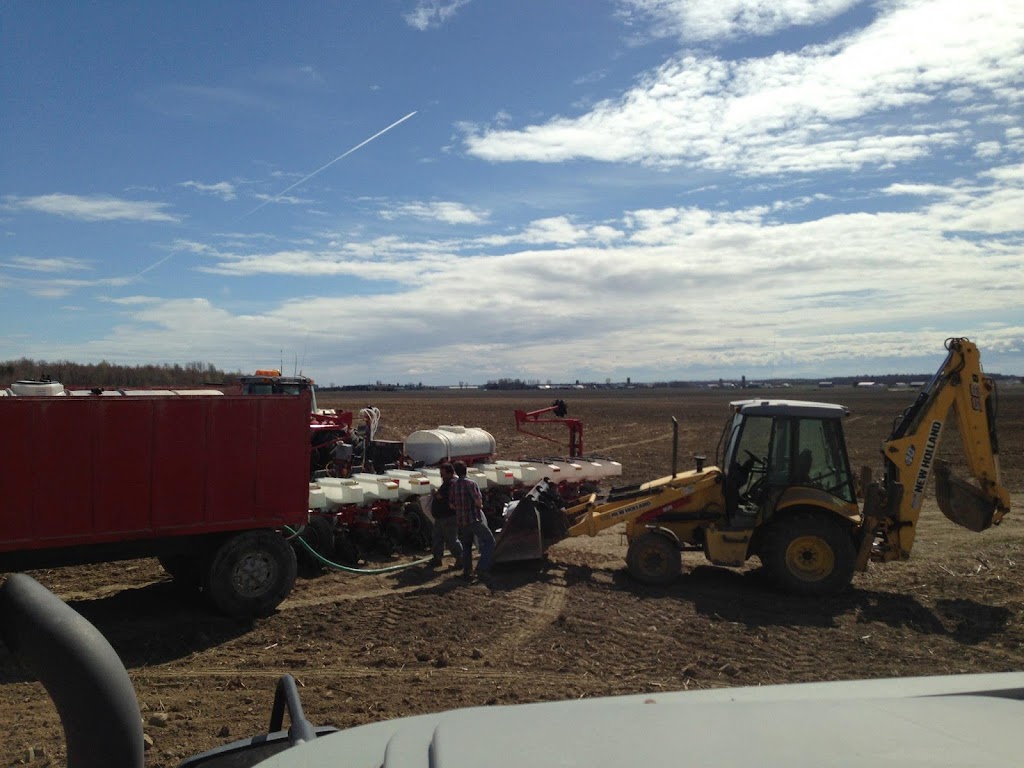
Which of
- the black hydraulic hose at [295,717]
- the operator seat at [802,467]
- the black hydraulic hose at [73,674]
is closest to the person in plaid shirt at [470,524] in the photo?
the operator seat at [802,467]

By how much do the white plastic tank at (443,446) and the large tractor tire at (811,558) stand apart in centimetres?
721

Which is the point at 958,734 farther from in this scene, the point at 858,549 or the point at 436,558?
the point at 436,558

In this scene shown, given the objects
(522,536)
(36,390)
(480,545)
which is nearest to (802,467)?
(522,536)

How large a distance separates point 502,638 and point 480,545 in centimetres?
310

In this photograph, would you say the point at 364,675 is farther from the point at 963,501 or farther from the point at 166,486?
the point at 963,501

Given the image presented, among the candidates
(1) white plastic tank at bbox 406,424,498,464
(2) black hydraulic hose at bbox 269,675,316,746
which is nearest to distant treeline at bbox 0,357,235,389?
(1) white plastic tank at bbox 406,424,498,464

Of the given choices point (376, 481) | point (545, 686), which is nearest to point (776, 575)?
point (545, 686)

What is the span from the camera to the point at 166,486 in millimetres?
8398

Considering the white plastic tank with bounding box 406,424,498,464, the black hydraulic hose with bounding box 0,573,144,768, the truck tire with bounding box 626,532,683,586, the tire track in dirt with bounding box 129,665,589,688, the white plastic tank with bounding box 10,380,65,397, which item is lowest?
the tire track in dirt with bounding box 129,665,589,688

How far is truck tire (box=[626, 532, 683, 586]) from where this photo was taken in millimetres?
10461

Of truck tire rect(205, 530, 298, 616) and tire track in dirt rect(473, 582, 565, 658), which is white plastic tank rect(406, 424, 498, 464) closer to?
tire track in dirt rect(473, 582, 565, 658)

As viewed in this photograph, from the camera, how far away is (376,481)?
13.2 m

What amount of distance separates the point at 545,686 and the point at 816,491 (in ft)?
16.7

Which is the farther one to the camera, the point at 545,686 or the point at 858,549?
the point at 858,549
